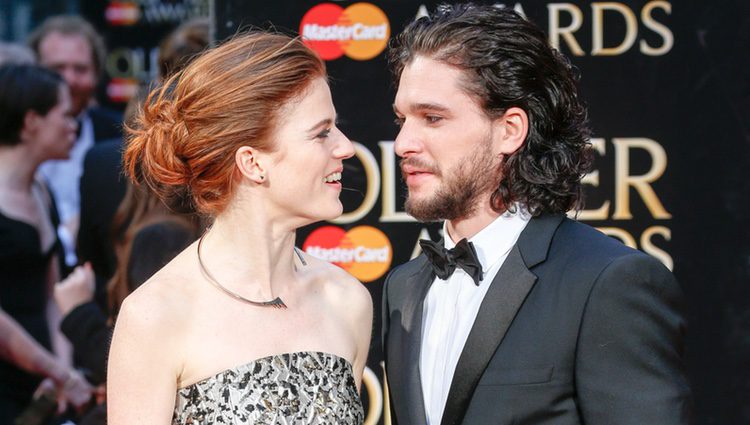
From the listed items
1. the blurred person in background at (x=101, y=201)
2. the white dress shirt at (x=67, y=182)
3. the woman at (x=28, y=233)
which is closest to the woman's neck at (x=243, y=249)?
the blurred person in background at (x=101, y=201)

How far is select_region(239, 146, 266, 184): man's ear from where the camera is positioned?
2.40 metres

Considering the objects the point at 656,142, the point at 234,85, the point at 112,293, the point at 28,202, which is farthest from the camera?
the point at 28,202

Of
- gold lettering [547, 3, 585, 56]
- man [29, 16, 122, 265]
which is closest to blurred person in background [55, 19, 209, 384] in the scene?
gold lettering [547, 3, 585, 56]

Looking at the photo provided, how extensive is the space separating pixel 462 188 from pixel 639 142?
104 centimetres

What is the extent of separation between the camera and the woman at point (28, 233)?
17.1 feet

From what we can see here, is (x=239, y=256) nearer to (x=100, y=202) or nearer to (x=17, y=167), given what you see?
(x=100, y=202)

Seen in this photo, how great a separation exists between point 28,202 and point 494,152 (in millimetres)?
3564

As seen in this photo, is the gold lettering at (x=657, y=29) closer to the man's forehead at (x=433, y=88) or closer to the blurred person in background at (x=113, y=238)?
the man's forehead at (x=433, y=88)

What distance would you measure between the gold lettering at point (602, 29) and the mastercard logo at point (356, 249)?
0.89m

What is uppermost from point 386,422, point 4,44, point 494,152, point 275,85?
point 275,85

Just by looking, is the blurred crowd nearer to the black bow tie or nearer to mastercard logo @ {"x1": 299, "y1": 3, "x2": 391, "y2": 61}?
mastercard logo @ {"x1": 299, "y1": 3, "x2": 391, "y2": 61}

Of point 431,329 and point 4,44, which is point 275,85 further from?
point 4,44

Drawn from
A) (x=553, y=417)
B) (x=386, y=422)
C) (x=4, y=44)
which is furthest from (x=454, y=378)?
(x=4, y=44)

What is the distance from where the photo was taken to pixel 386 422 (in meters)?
3.49
